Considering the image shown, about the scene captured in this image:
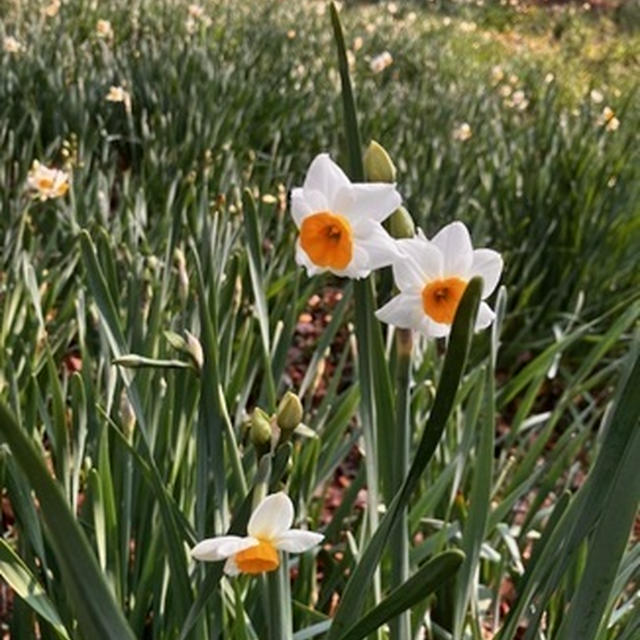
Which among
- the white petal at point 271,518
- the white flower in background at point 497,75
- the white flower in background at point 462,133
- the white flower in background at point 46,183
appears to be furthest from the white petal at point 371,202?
the white flower in background at point 497,75

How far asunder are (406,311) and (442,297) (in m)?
0.03

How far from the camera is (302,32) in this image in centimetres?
608

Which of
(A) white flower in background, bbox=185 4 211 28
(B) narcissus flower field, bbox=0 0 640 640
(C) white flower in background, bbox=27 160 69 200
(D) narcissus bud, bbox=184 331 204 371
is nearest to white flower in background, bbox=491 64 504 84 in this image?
(B) narcissus flower field, bbox=0 0 640 640

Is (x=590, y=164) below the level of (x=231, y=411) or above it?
above

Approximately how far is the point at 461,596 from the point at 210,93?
2.56 metres

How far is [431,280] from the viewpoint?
72cm

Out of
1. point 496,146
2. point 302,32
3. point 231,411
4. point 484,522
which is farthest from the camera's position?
point 302,32

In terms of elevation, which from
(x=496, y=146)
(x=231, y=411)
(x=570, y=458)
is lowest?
(x=570, y=458)

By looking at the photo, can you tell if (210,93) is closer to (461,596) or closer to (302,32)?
(461,596)

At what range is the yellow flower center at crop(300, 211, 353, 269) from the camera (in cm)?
72

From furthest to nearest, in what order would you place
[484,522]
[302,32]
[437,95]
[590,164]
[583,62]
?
[583,62] → [302,32] → [437,95] → [590,164] → [484,522]

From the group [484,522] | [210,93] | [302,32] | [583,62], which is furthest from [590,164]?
[583,62]

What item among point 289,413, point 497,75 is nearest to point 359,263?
point 289,413

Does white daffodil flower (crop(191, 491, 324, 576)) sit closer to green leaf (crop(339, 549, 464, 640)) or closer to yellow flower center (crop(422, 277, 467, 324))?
green leaf (crop(339, 549, 464, 640))
